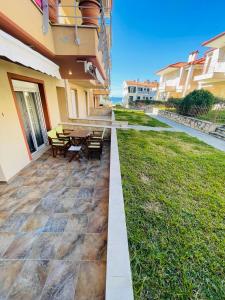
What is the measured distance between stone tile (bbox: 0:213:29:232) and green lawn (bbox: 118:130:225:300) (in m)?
2.51

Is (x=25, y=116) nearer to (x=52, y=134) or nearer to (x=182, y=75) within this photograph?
(x=52, y=134)

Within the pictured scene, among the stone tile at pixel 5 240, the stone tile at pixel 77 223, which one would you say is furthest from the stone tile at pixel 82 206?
the stone tile at pixel 5 240

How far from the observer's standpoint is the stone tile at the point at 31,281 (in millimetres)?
2054

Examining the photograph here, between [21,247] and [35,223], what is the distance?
55 centimetres

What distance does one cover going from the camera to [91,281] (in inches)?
86.9

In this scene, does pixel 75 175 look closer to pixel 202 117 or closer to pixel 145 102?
pixel 202 117

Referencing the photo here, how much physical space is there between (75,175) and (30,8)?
16.0 feet

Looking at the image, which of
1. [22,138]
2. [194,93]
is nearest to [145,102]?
[194,93]

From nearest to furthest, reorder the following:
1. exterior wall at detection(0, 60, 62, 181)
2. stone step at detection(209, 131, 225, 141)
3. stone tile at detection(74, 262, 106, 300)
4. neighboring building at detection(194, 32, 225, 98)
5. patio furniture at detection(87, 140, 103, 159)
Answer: stone tile at detection(74, 262, 106, 300) → exterior wall at detection(0, 60, 62, 181) → patio furniture at detection(87, 140, 103, 159) → stone step at detection(209, 131, 225, 141) → neighboring building at detection(194, 32, 225, 98)

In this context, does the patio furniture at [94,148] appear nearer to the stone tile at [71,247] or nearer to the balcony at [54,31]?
the balcony at [54,31]

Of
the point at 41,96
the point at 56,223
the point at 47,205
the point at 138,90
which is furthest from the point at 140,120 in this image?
the point at 138,90

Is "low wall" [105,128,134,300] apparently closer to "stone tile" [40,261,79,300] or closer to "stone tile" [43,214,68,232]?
"stone tile" [40,261,79,300]

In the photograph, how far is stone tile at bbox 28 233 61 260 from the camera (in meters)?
2.58

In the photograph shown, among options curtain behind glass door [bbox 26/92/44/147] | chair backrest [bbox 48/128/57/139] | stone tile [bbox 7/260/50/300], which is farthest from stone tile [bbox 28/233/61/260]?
curtain behind glass door [bbox 26/92/44/147]
